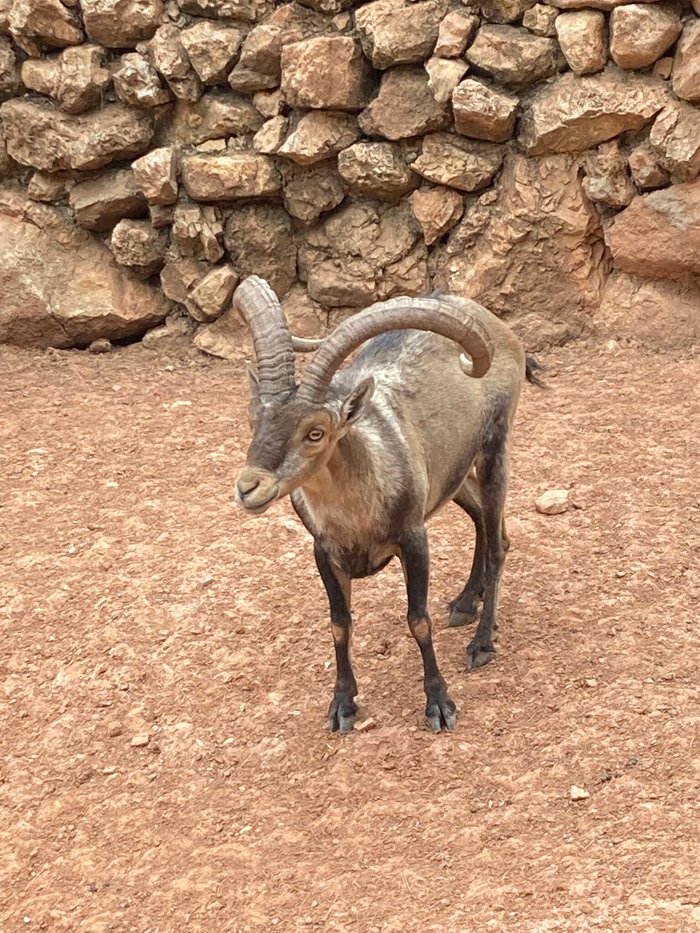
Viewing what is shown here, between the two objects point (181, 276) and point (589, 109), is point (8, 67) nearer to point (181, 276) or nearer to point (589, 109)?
point (181, 276)

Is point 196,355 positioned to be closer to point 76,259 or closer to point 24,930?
point 76,259

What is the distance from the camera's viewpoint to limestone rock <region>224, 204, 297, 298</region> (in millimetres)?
11602

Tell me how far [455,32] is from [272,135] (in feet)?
6.80

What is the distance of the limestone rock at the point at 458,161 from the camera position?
35.2 ft

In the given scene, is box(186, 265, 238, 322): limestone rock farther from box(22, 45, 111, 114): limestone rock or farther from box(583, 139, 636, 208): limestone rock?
box(583, 139, 636, 208): limestone rock

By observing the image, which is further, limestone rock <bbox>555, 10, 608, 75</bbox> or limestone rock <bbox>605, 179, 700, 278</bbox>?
limestone rock <bbox>605, 179, 700, 278</bbox>

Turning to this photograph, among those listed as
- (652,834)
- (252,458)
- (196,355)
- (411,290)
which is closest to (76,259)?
(196,355)

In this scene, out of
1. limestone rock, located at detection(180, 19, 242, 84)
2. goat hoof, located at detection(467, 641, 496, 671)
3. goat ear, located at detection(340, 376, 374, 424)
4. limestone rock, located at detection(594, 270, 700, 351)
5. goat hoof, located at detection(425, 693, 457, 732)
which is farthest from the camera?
limestone rock, located at detection(180, 19, 242, 84)

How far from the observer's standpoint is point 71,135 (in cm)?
1157

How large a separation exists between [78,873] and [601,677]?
297 cm

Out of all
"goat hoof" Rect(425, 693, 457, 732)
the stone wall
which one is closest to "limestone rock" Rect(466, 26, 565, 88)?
the stone wall

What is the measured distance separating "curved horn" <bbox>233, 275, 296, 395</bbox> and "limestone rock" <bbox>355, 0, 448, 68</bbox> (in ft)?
19.9

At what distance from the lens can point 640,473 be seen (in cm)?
861

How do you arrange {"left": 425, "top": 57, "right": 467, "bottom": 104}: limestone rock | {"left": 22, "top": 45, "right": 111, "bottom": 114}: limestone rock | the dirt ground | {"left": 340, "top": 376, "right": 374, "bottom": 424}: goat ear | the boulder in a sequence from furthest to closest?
{"left": 22, "top": 45, "right": 111, "bottom": 114}: limestone rock < {"left": 425, "top": 57, "right": 467, "bottom": 104}: limestone rock < the boulder < {"left": 340, "top": 376, "right": 374, "bottom": 424}: goat ear < the dirt ground
